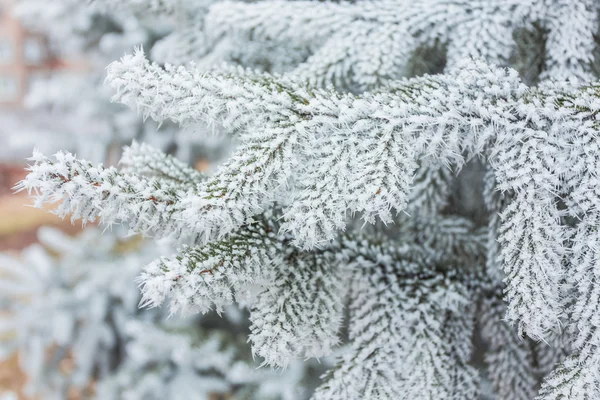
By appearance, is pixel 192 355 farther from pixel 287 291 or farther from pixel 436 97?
pixel 436 97

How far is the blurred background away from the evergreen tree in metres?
0.51

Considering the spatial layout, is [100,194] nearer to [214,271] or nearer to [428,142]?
[214,271]

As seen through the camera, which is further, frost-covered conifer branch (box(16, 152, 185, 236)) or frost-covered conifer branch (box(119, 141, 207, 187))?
frost-covered conifer branch (box(119, 141, 207, 187))

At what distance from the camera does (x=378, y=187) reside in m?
0.35

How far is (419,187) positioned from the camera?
0.61 metres

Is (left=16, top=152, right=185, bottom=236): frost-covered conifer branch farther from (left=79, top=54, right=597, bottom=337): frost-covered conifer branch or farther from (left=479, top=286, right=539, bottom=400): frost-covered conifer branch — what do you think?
(left=479, top=286, right=539, bottom=400): frost-covered conifer branch

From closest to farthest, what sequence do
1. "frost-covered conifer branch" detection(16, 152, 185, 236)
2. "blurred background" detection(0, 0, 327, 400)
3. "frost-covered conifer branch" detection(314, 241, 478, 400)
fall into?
1. "frost-covered conifer branch" detection(16, 152, 185, 236)
2. "frost-covered conifer branch" detection(314, 241, 478, 400)
3. "blurred background" detection(0, 0, 327, 400)

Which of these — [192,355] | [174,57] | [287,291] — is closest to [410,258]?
[287,291]

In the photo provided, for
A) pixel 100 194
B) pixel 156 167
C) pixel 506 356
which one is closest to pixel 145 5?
pixel 156 167

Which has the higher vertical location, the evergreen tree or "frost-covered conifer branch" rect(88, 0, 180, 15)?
"frost-covered conifer branch" rect(88, 0, 180, 15)

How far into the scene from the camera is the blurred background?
1095 millimetres

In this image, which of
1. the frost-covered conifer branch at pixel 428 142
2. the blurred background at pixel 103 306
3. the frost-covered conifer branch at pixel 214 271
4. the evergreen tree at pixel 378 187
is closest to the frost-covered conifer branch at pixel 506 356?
the evergreen tree at pixel 378 187

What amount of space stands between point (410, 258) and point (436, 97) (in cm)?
22

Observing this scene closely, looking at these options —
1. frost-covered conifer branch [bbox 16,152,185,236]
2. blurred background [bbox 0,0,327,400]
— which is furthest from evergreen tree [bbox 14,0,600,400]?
blurred background [bbox 0,0,327,400]
